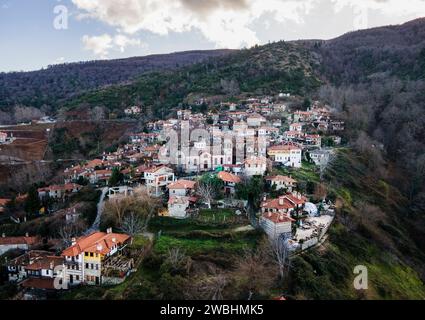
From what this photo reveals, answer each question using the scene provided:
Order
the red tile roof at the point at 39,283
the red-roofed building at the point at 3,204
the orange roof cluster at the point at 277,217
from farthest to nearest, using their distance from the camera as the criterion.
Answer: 1. the red-roofed building at the point at 3,204
2. the orange roof cluster at the point at 277,217
3. the red tile roof at the point at 39,283

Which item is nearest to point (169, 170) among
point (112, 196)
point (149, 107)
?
point (112, 196)

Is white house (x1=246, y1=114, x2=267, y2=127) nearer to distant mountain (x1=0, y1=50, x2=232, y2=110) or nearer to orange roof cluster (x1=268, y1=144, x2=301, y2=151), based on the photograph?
orange roof cluster (x1=268, y1=144, x2=301, y2=151)

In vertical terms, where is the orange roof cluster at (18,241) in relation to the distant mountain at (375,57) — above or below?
below

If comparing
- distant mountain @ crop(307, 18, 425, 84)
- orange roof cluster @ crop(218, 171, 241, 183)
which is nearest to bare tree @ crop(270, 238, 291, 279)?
orange roof cluster @ crop(218, 171, 241, 183)

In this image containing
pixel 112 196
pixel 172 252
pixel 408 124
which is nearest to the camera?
pixel 172 252

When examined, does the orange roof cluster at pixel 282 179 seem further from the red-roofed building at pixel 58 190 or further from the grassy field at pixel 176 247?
the red-roofed building at pixel 58 190

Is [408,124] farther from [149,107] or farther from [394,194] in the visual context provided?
[149,107]

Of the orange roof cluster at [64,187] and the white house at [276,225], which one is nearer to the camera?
the white house at [276,225]

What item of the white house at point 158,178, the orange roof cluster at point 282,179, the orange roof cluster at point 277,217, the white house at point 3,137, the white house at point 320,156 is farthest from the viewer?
the white house at point 3,137

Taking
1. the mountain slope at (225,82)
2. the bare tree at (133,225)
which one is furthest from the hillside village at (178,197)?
the mountain slope at (225,82)
